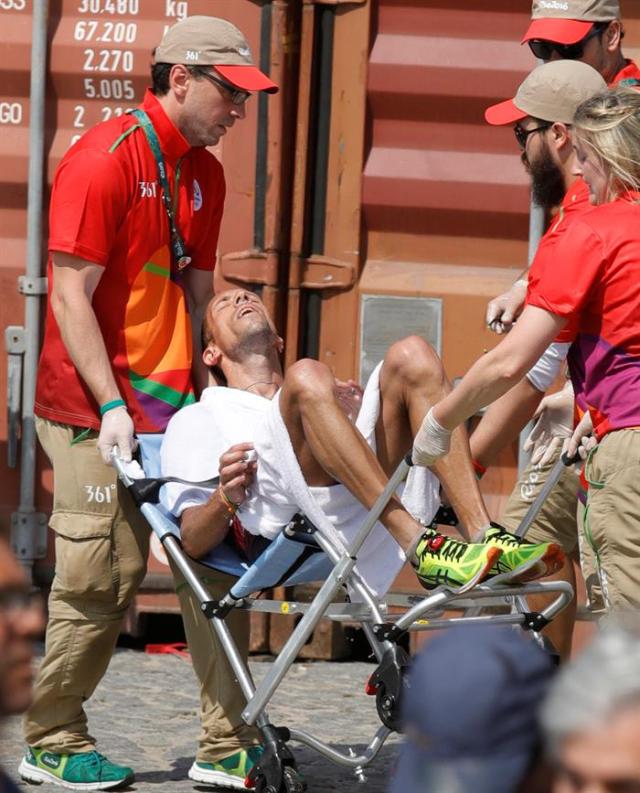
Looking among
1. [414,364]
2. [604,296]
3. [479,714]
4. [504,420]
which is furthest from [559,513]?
[479,714]

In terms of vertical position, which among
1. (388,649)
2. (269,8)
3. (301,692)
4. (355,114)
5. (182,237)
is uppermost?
(269,8)

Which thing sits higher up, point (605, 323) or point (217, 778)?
point (605, 323)

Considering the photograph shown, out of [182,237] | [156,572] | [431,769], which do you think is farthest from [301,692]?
[431,769]

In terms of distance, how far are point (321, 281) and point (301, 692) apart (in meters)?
1.47

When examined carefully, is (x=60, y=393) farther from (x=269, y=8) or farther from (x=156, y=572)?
(x=269, y=8)

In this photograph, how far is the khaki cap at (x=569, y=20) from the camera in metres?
4.65

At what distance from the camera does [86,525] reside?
4.48 metres

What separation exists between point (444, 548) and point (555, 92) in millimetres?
1269

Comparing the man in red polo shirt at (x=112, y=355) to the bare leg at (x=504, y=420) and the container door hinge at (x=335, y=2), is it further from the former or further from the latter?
the container door hinge at (x=335, y=2)

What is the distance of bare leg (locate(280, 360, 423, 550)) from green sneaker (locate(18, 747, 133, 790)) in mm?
1086

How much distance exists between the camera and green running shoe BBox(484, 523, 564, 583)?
3.70m

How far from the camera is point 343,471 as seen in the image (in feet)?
13.2

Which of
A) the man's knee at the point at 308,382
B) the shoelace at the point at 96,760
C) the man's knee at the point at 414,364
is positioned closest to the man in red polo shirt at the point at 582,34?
the man's knee at the point at 414,364

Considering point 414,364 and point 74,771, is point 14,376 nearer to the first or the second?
point 74,771
